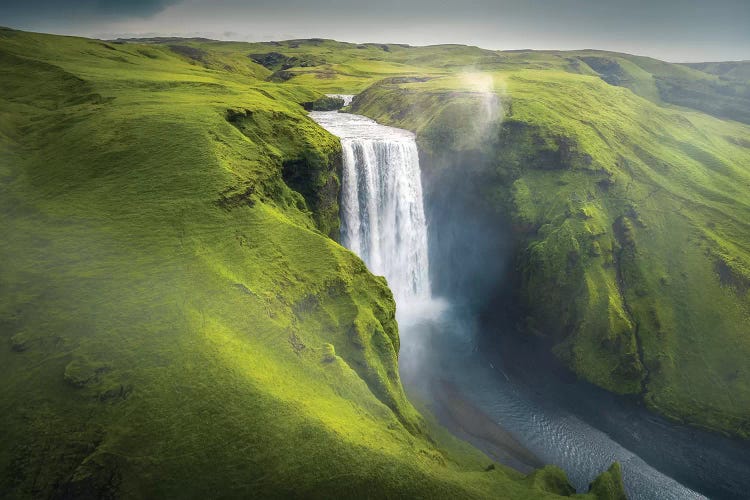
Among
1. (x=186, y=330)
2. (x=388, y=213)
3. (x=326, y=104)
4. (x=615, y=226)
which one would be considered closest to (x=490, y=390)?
(x=388, y=213)

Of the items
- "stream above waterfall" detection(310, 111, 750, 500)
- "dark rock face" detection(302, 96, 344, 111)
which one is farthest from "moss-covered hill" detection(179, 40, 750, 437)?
"dark rock face" detection(302, 96, 344, 111)

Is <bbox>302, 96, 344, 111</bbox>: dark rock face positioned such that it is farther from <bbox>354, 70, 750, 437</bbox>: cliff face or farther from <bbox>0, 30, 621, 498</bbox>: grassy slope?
<bbox>0, 30, 621, 498</bbox>: grassy slope

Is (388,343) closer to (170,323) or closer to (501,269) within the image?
(170,323)

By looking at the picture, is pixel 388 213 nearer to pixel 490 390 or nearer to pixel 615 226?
pixel 490 390

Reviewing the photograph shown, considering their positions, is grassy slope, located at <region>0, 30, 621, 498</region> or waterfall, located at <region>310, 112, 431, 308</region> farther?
waterfall, located at <region>310, 112, 431, 308</region>

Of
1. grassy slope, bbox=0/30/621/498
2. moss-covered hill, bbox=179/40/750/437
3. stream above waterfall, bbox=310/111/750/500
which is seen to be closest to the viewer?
grassy slope, bbox=0/30/621/498
